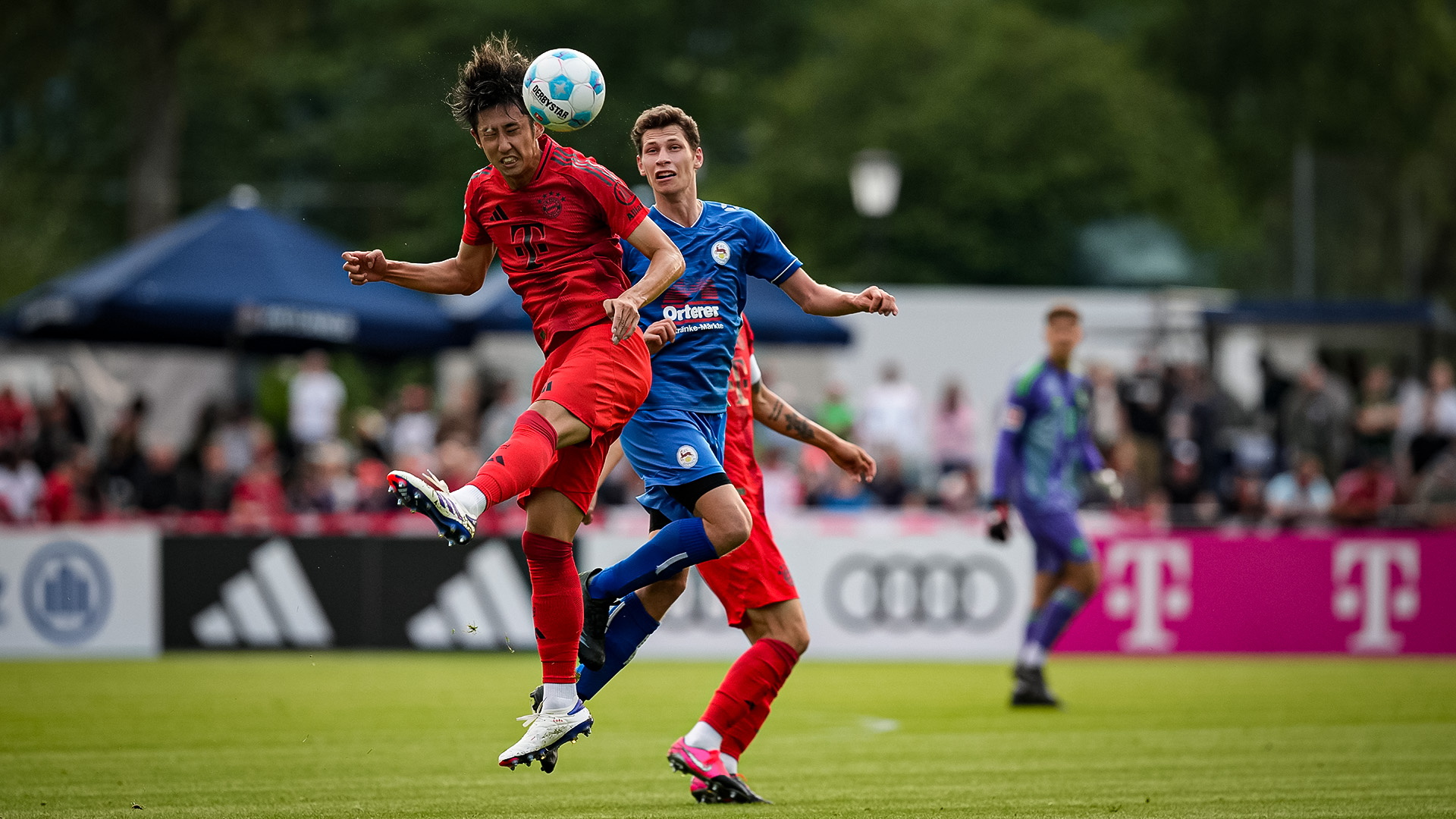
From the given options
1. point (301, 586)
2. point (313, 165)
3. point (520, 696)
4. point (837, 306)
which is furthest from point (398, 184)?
point (837, 306)

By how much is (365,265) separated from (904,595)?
34.9 ft

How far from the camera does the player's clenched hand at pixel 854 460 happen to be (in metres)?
7.80

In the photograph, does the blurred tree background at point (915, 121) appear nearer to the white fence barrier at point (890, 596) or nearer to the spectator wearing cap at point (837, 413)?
the spectator wearing cap at point (837, 413)

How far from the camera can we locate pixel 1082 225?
3675cm

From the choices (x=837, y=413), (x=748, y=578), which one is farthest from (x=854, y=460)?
(x=837, y=413)

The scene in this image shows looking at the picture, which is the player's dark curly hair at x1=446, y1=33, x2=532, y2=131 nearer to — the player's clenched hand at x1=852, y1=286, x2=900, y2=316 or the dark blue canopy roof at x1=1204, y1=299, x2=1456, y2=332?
the player's clenched hand at x1=852, y1=286, x2=900, y2=316

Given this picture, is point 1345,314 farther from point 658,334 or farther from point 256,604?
point 658,334

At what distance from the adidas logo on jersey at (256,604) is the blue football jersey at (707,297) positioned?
33.3 feet

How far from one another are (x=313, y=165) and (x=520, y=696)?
107ft

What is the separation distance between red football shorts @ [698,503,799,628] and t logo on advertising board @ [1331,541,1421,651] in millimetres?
11072

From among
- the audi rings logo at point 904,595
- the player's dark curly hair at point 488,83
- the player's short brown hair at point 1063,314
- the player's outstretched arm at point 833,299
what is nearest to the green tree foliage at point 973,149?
the audi rings logo at point 904,595

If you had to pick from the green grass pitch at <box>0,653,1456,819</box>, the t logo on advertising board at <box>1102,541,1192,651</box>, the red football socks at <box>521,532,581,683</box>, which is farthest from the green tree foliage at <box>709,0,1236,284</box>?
the red football socks at <box>521,532,581,683</box>

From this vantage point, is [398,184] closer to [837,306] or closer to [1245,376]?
[1245,376]

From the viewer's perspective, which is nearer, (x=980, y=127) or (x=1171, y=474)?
(x=1171, y=474)
